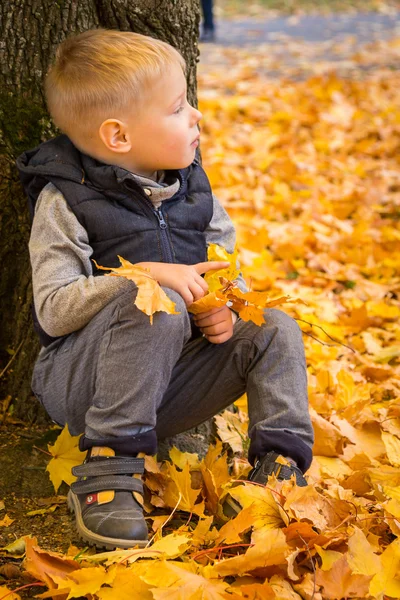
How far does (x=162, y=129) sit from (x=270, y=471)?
3.22 ft

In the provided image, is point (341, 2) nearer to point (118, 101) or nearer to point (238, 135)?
point (238, 135)

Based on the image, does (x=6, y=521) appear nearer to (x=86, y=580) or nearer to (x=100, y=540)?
(x=100, y=540)

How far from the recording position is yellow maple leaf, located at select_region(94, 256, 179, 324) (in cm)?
187

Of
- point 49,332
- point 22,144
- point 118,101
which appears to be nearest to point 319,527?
point 49,332

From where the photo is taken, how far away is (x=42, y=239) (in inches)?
83.6

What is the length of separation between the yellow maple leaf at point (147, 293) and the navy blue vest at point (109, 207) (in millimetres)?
241

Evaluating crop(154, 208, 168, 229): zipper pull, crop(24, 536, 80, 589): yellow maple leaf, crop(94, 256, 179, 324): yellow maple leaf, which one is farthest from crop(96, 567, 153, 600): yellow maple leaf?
crop(154, 208, 168, 229): zipper pull

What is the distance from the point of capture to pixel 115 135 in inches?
86.0

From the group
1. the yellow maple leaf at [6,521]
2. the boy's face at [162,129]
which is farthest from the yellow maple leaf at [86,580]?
the boy's face at [162,129]

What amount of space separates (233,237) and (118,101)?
1.92 ft

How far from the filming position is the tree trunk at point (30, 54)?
7.82 feet

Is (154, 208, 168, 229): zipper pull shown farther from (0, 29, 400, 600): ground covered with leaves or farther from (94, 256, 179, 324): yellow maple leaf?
(0, 29, 400, 600): ground covered with leaves

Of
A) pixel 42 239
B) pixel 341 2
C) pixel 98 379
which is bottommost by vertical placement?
pixel 341 2

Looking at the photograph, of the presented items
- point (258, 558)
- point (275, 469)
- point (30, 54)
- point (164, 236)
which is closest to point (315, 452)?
point (275, 469)
